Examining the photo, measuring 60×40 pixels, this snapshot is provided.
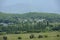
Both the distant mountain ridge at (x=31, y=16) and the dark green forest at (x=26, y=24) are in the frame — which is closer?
the dark green forest at (x=26, y=24)

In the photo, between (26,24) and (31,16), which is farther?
(31,16)

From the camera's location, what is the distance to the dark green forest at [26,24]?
26.2ft

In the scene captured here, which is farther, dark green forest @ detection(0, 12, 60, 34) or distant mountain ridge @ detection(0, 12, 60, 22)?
distant mountain ridge @ detection(0, 12, 60, 22)

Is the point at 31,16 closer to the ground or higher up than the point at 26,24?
higher up

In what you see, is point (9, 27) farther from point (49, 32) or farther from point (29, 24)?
point (49, 32)

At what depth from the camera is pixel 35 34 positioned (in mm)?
8039

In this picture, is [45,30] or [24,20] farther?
[24,20]

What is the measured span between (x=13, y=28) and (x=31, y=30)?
934mm

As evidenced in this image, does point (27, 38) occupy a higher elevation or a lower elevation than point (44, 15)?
lower

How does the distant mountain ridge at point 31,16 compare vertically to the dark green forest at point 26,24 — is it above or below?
above

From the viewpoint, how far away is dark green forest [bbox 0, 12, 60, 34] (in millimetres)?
8000

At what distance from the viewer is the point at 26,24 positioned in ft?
28.5

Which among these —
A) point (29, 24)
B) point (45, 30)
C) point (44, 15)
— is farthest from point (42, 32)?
point (44, 15)

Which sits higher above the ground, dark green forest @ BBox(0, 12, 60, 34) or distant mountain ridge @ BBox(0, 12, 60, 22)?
distant mountain ridge @ BBox(0, 12, 60, 22)
